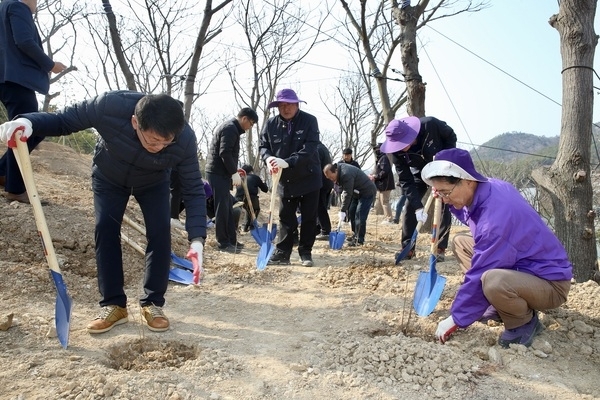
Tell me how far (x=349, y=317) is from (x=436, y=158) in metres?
1.19

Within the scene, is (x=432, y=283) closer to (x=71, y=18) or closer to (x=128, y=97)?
(x=128, y=97)

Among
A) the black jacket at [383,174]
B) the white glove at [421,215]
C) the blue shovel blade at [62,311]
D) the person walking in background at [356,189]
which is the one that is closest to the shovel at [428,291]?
the white glove at [421,215]

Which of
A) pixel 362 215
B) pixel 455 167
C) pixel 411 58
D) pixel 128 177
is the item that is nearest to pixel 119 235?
→ pixel 128 177

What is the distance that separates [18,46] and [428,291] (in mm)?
3538

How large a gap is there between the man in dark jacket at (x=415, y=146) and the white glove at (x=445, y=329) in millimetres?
1590

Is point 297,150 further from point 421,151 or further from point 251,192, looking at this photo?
point 251,192

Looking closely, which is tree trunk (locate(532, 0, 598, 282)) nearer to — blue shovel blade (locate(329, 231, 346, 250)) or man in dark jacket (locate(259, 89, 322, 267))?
man in dark jacket (locate(259, 89, 322, 267))

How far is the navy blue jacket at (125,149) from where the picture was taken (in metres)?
2.35

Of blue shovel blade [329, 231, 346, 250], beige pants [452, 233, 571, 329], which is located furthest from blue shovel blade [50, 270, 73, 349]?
blue shovel blade [329, 231, 346, 250]

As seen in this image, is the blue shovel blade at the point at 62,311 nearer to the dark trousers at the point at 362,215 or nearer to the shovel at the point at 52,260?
the shovel at the point at 52,260

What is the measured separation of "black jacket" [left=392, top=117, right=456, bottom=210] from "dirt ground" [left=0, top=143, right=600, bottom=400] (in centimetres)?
98

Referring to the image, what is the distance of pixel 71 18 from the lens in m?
12.7

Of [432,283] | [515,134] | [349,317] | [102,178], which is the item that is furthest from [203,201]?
[515,134]

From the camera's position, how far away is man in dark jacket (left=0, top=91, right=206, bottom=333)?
2.29 metres
